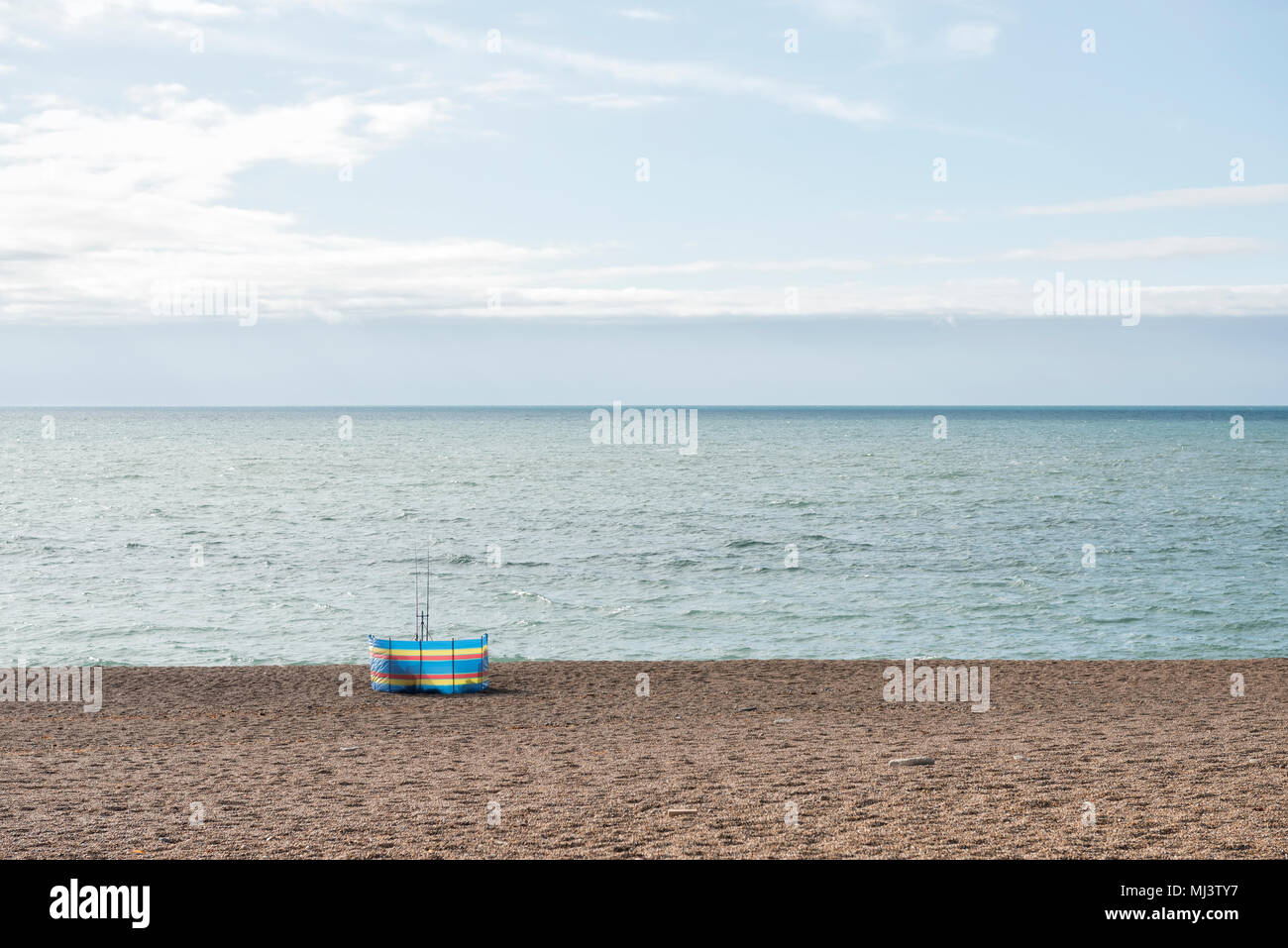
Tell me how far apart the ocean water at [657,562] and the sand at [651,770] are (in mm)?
7707

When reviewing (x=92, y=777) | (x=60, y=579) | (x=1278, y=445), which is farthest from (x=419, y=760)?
(x=1278, y=445)

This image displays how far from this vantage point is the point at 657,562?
42625mm

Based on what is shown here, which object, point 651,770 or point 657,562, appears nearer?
point 651,770

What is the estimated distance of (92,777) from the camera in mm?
12680

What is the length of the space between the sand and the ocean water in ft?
25.3

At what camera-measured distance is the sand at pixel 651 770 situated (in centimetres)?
972

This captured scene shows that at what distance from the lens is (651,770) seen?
12938mm

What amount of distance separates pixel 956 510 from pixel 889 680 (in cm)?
4163

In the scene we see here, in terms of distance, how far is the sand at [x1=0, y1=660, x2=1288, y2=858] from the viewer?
31.9 feet

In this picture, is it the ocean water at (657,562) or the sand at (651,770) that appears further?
the ocean water at (657,562)

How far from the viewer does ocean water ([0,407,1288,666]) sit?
28766 millimetres

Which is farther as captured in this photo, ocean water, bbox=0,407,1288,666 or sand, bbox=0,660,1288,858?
ocean water, bbox=0,407,1288,666

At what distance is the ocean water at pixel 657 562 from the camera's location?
2877cm

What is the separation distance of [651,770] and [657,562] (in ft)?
97.4
